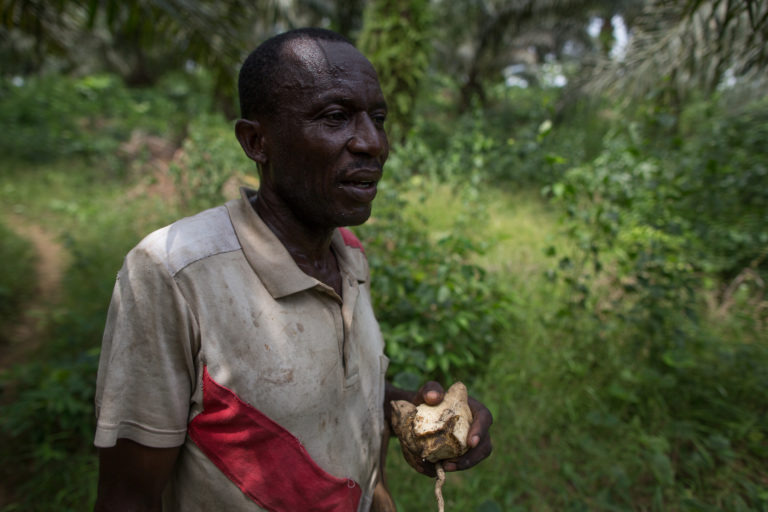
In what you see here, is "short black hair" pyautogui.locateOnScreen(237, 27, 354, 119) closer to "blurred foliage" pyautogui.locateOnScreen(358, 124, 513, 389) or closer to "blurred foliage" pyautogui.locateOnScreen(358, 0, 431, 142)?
"blurred foliage" pyautogui.locateOnScreen(358, 124, 513, 389)

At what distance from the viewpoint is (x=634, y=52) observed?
4.59 metres

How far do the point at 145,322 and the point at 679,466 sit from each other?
291 cm

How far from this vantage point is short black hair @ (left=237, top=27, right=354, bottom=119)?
1.01 meters

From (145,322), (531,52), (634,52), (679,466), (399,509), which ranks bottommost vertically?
(399,509)

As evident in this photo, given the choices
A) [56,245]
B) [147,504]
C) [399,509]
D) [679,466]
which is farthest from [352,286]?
[56,245]

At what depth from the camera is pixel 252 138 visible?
1.07 meters

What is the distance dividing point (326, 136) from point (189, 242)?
372 millimetres

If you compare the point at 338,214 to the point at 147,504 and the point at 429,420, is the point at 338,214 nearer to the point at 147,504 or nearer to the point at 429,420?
the point at 429,420

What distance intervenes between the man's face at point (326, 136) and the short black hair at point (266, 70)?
0.08ft

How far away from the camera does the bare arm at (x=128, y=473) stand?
0.89m

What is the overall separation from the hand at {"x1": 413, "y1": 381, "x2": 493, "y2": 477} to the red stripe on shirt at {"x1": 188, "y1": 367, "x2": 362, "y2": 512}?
12.9 inches

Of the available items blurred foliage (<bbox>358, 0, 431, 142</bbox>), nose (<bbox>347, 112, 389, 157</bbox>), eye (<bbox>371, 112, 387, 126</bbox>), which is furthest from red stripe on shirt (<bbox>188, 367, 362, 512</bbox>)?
blurred foliage (<bbox>358, 0, 431, 142</bbox>)

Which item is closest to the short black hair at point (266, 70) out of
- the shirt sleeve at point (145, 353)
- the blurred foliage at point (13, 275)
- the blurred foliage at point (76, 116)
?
the shirt sleeve at point (145, 353)

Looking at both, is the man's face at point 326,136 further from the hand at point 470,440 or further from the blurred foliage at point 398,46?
the blurred foliage at point 398,46
